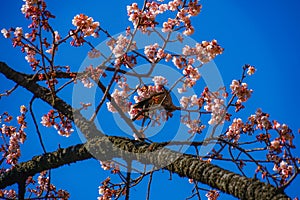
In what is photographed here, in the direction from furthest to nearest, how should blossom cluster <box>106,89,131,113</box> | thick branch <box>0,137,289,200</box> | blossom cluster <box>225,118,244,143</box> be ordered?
blossom cluster <box>106,89,131,113</box> < blossom cluster <box>225,118,244,143</box> < thick branch <box>0,137,289,200</box>

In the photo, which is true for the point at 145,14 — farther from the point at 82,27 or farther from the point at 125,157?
the point at 125,157

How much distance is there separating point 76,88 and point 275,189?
4228mm

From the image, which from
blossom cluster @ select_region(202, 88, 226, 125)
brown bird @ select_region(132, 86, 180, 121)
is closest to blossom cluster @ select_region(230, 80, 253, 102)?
blossom cluster @ select_region(202, 88, 226, 125)

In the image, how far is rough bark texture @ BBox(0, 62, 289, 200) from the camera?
2977 mm

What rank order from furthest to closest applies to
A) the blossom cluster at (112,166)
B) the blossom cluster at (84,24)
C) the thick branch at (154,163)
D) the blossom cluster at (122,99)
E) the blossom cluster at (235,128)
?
the blossom cluster at (122,99) < the blossom cluster at (235,128) < the blossom cluster at (84,24) < the blossom cluster at (112,166) < the thick branch at (154,163)

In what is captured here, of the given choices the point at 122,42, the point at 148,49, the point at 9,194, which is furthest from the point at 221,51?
the point at 9,194

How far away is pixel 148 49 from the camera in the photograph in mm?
6684

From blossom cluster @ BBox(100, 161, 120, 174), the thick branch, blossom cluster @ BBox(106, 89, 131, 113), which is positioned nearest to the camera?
the thick branch

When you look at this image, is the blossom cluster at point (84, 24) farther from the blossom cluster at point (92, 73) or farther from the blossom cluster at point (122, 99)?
the blossom cluster at point (122, 99)

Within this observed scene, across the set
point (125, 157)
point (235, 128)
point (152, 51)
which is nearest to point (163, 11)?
point (152, 51)

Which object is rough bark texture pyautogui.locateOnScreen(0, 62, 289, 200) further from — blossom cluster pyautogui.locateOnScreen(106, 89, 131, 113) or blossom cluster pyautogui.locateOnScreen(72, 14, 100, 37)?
blossom cluster pyautogui.locateOnScreen(106, 89, 131, 113)

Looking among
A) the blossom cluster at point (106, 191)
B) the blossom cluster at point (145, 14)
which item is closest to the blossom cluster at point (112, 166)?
the blossom cluster at point (106, 191)

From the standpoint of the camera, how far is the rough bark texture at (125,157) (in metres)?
2.98

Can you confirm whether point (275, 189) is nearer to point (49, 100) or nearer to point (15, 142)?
point (49, 100)
